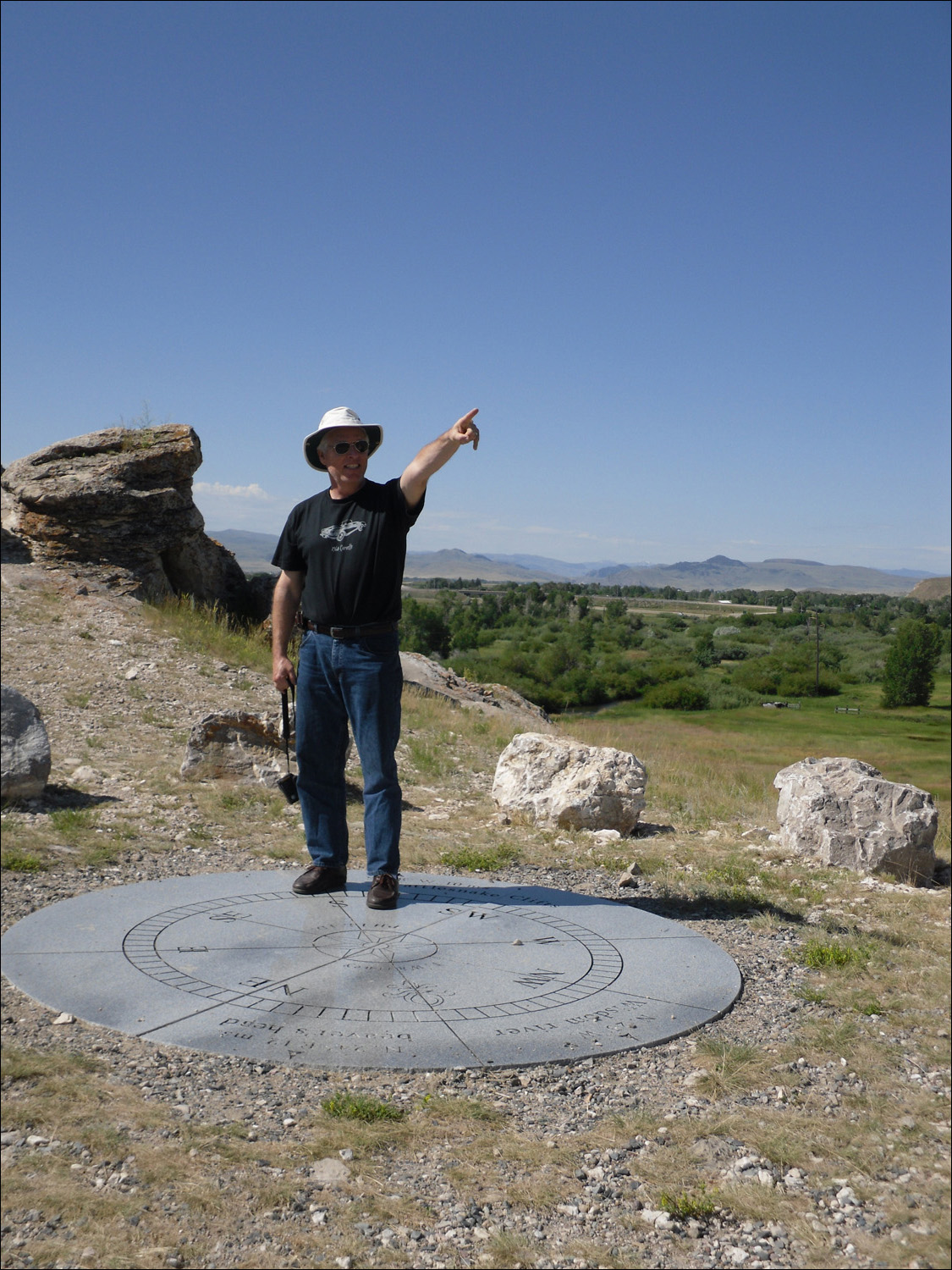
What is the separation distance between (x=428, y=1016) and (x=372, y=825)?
5.16 ft

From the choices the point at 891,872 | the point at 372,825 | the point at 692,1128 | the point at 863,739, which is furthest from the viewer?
the point at 863,739

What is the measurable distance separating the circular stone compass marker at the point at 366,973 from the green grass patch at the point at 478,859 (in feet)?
3.87

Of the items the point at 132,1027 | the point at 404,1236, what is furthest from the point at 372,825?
the point at 404,1236

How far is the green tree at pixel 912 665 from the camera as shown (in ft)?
59.8

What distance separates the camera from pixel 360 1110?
3.34 meters

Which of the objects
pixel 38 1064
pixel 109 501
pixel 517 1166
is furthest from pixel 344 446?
pixel 109 501

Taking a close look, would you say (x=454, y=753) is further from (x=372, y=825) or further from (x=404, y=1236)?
(x=404, y=1236)

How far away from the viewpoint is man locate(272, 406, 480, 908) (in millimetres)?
5434

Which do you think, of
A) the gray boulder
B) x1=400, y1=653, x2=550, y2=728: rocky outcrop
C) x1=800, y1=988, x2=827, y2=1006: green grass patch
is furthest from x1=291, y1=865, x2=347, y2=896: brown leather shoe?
x1=400, y1=653, x2=550, y2=728: rocky outcrop

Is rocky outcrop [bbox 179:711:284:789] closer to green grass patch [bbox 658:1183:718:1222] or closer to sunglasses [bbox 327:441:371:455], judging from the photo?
sunglasses [bbox 327:441:371:455]

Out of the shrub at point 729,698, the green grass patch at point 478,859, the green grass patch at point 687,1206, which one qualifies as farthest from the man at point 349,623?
the shrub at point 729,698

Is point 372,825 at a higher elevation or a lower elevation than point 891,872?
higher

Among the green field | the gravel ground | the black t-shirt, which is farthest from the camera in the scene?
the green field

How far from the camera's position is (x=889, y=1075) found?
387 centimetres
